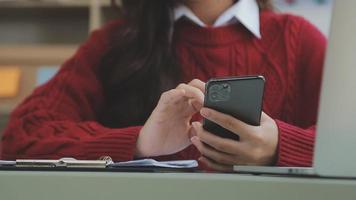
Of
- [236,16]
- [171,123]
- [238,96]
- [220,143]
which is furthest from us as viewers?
[236,16]

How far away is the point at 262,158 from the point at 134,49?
56cm

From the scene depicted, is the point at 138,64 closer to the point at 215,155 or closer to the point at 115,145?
the point at 115,145

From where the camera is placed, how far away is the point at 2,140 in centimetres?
117

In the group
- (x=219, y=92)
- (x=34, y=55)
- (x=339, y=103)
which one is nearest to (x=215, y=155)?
(x=219, y=92)

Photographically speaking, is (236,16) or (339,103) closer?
(339,103)

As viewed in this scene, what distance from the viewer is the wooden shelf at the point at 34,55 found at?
2230mm

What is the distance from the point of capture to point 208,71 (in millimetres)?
1210

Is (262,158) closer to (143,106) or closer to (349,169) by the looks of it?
(349,169)

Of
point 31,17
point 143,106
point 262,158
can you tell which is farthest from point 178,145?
point 31,17

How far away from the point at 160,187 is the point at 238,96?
183 mm

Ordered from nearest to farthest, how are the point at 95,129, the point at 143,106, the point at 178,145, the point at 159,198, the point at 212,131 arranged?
the point at 159,198 → the point at 212,131 → the point at 178,145 → the point at 95,129 → the point at 143,106

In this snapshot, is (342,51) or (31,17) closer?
(342,51)

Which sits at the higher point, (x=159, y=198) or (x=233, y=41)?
(x=233, y=41)

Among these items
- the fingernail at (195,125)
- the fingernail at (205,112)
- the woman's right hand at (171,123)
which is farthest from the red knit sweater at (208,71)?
the fingernail at (205,112)
